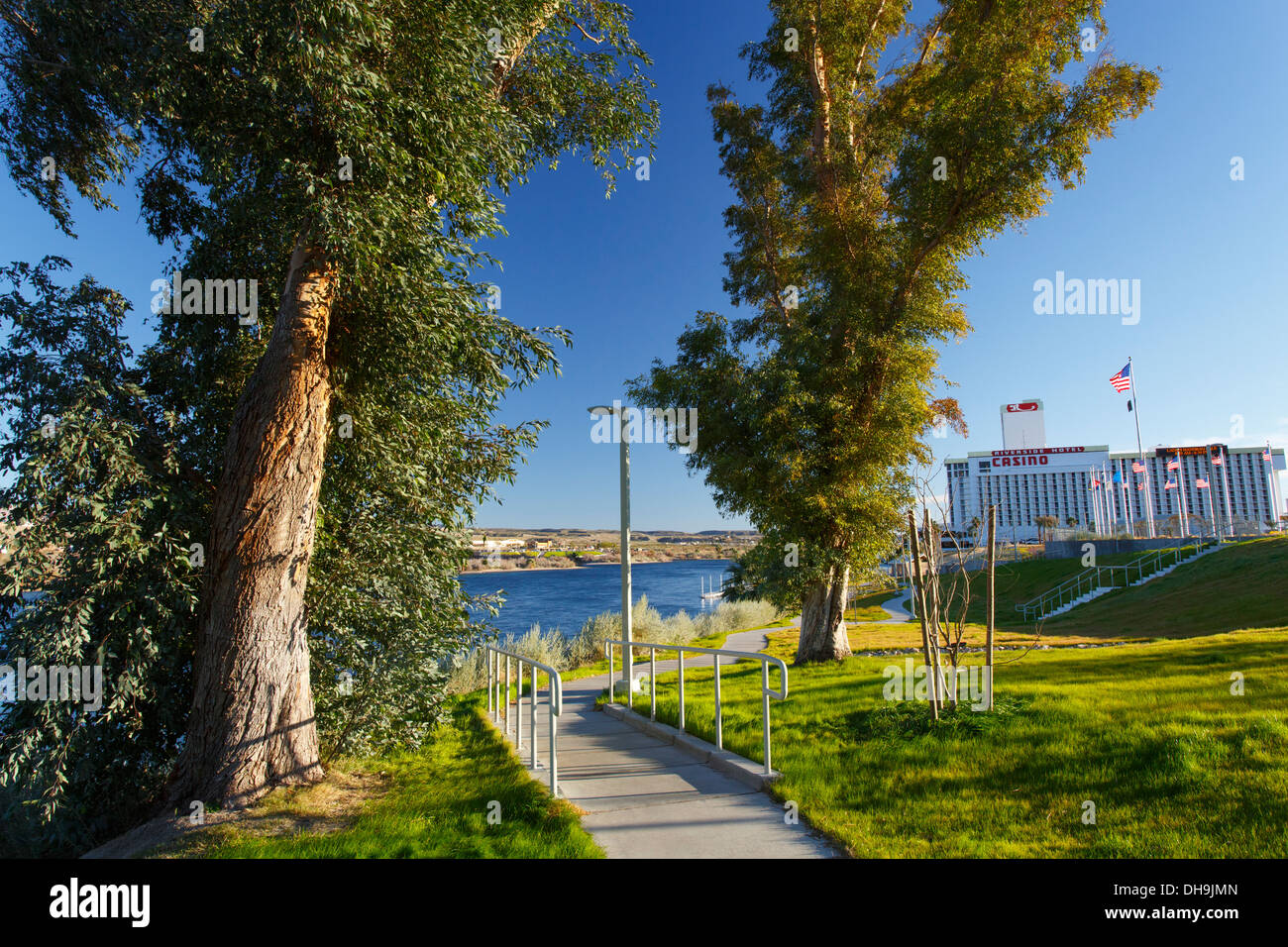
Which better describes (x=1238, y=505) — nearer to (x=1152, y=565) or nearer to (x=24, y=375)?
(x=1152, y=565)

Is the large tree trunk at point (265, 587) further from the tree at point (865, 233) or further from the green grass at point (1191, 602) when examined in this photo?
the green grass at point (1191, 602)

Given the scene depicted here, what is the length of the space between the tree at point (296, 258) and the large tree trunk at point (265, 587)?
2 centimetres

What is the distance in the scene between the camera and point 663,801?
523cm

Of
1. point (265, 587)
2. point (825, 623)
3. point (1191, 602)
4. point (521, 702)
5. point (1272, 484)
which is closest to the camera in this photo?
point (265, 587)

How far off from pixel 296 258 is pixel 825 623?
10.6m

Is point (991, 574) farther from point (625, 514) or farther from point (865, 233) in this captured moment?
point (865, 233)

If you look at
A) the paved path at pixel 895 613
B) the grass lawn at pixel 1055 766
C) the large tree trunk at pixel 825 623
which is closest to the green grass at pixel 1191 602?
the paved path at pixel 895 613

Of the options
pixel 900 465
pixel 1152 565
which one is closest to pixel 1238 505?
pixel 1152 565

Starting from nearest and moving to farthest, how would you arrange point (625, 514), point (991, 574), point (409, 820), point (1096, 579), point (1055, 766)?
point (409, 820) < point (1055, 766) < point (991, 574) < point (625, 514) < point (1096, 579)

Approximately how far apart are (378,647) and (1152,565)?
39259 millimetres

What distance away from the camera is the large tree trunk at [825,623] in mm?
12406

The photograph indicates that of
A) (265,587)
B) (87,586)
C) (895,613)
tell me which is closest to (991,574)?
(265,587)

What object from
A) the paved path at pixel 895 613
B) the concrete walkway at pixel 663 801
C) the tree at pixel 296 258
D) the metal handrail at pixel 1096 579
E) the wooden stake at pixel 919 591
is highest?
the tree at pixel 296 258

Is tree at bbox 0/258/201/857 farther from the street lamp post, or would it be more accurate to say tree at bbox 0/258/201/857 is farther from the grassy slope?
the grassy slope
